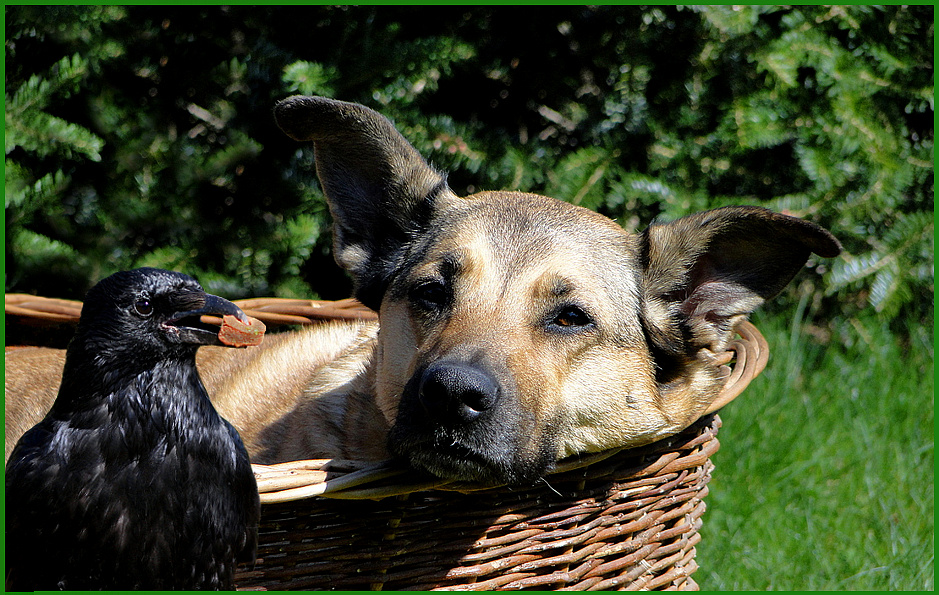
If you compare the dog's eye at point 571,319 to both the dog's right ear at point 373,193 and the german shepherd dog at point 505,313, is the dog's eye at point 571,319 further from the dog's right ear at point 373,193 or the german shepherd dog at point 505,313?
the dog's right ear at point 373,193

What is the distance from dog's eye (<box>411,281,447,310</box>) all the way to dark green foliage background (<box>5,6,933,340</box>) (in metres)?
1.90

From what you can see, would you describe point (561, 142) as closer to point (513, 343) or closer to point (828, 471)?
point (828, 471)

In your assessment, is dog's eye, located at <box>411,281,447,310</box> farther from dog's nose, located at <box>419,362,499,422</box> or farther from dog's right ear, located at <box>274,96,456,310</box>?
dog's nose, located at <box>419,362,499,422</box>

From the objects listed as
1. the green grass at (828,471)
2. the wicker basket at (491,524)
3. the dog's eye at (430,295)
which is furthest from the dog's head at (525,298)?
the green grass at (828,471)

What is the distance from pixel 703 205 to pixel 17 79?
367cm

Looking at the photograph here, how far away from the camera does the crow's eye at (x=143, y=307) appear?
6.69 feet

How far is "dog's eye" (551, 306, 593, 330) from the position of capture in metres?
2.69

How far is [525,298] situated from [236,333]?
3.14ft

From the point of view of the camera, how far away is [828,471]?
452 cm

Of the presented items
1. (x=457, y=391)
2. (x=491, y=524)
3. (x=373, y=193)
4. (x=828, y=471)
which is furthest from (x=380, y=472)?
(x=828, y=471)

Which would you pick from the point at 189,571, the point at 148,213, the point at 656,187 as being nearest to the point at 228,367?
the point at 148,213

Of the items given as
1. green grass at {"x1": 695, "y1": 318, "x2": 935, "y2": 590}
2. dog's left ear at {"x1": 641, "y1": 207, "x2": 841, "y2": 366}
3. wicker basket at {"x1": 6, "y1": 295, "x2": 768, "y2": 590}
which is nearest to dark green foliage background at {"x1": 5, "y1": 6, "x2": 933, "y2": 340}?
green grass at {"x1": 695, "y1": 318, "x2": 935, "y2": 590}

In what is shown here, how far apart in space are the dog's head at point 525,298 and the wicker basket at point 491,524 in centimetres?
13

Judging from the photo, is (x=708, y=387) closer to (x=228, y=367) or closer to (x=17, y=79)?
(x=228, y=367)
